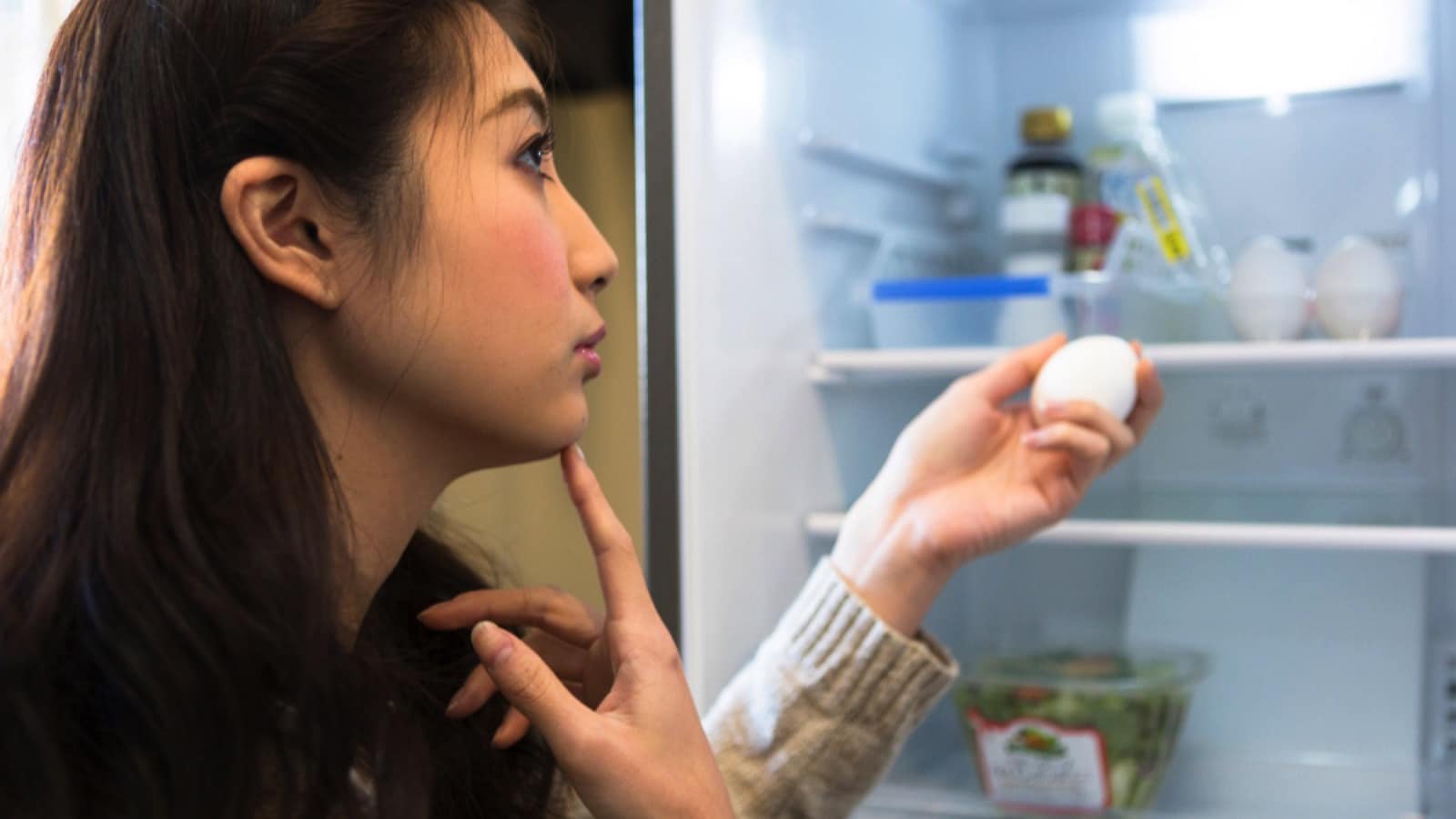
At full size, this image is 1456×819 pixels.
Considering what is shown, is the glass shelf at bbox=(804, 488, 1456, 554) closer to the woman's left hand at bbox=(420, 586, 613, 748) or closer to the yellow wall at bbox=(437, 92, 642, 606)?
the yellow wall at bbox=(437, 92, 642, 606)

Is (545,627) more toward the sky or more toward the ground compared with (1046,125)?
more toward the ground

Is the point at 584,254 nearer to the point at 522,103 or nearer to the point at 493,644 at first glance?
the point at 522,103

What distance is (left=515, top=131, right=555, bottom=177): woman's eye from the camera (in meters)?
0.78

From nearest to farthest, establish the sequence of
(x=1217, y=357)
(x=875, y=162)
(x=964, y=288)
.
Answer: (x=1217, y=357) → (x=964, y=288) → (x=875, y=162)

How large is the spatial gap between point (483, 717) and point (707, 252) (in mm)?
528

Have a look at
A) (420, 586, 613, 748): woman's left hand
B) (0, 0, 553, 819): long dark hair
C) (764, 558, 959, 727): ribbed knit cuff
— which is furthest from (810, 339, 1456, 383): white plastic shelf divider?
(0, 0, 553, 819): long dark hair

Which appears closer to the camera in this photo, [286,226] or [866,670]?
[286,226]

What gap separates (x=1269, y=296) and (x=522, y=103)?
0.82 meters

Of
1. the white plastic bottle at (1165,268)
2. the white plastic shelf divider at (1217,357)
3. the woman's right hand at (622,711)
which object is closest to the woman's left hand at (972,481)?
the white plastic shelf divider at (1217,357)

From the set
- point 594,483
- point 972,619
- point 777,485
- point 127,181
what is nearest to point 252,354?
point 127,181

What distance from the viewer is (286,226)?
2.34 feet

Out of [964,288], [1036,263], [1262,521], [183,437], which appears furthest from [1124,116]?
[183,437]

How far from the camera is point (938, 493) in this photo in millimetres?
1148

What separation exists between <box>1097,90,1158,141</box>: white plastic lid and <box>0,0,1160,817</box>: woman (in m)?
0.88
